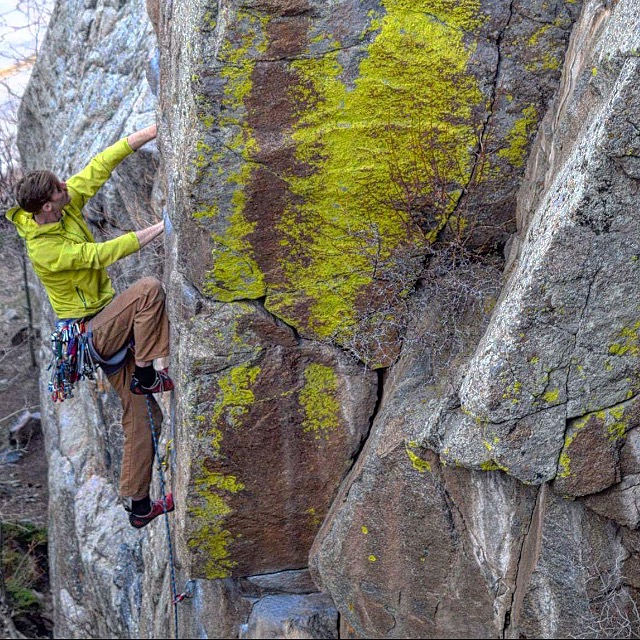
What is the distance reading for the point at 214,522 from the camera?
539 cm

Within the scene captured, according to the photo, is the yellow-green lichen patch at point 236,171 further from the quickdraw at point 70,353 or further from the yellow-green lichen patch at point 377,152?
the quickdraw at point 70,353

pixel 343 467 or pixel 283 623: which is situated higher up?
pixel 343 467

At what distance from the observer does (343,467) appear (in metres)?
5.30

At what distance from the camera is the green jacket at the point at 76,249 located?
499cm

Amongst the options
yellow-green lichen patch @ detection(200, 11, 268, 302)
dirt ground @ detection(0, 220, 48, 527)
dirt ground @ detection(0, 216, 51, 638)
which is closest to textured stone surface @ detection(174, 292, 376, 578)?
yellow-green lichen patch @ detection(200, 11, 268, 302)

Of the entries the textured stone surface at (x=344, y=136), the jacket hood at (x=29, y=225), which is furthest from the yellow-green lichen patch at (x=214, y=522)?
the jacket hood at (x=29, y=225)

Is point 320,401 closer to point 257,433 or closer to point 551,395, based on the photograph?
point 257,433

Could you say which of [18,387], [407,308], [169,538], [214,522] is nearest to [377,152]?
[407,308]

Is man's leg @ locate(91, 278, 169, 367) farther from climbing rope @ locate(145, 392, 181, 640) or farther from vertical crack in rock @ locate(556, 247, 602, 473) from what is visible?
vertical crack in rock @ locate(556, 247, 602, 473)

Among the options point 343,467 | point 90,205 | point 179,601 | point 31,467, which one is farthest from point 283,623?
point 31,467

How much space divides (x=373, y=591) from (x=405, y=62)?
10.5 feet

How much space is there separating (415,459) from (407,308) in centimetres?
96

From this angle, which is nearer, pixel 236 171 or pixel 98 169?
pixel 236 171

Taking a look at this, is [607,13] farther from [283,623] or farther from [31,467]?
[31,467]
